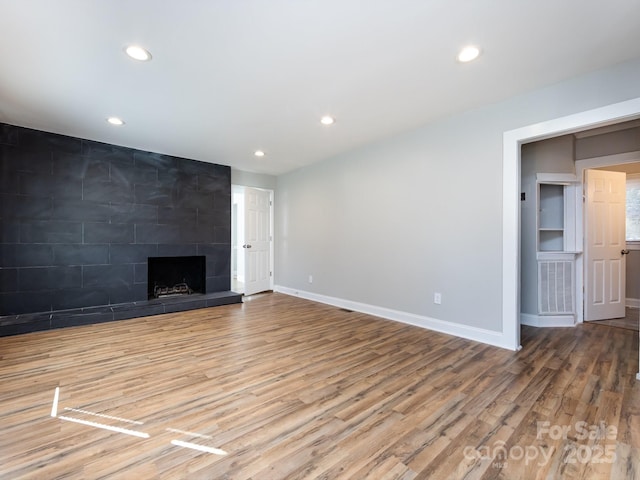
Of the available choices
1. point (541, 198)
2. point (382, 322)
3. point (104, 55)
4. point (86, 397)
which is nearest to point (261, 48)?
point (104, 55)

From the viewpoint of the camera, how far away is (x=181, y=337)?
132 inches

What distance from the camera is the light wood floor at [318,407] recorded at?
1461 mm

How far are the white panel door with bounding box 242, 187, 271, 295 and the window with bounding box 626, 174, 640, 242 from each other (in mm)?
6326

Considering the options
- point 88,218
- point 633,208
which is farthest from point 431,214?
point 88,218

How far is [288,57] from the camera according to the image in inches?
86.7

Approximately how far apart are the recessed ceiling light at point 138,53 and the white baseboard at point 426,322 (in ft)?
12.3

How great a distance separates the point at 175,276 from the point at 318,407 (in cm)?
420

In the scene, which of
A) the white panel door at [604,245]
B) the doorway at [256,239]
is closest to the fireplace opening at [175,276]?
the doorway at [256,239]

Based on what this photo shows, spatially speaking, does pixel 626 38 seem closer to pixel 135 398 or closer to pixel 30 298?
pixel 135 398

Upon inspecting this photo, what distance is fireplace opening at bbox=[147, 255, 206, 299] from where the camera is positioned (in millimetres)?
4965

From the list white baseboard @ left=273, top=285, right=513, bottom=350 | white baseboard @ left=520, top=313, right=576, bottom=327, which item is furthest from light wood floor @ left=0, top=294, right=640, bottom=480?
white baseboard @ left=520, top=313, right=576, bottom=327

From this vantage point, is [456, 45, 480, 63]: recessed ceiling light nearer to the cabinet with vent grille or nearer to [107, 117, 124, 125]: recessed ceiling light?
the cabinet with vent grille

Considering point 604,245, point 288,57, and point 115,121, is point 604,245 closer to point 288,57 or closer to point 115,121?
point 288,57

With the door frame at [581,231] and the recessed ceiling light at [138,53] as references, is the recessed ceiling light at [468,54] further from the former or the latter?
the door frame at [581,231]
